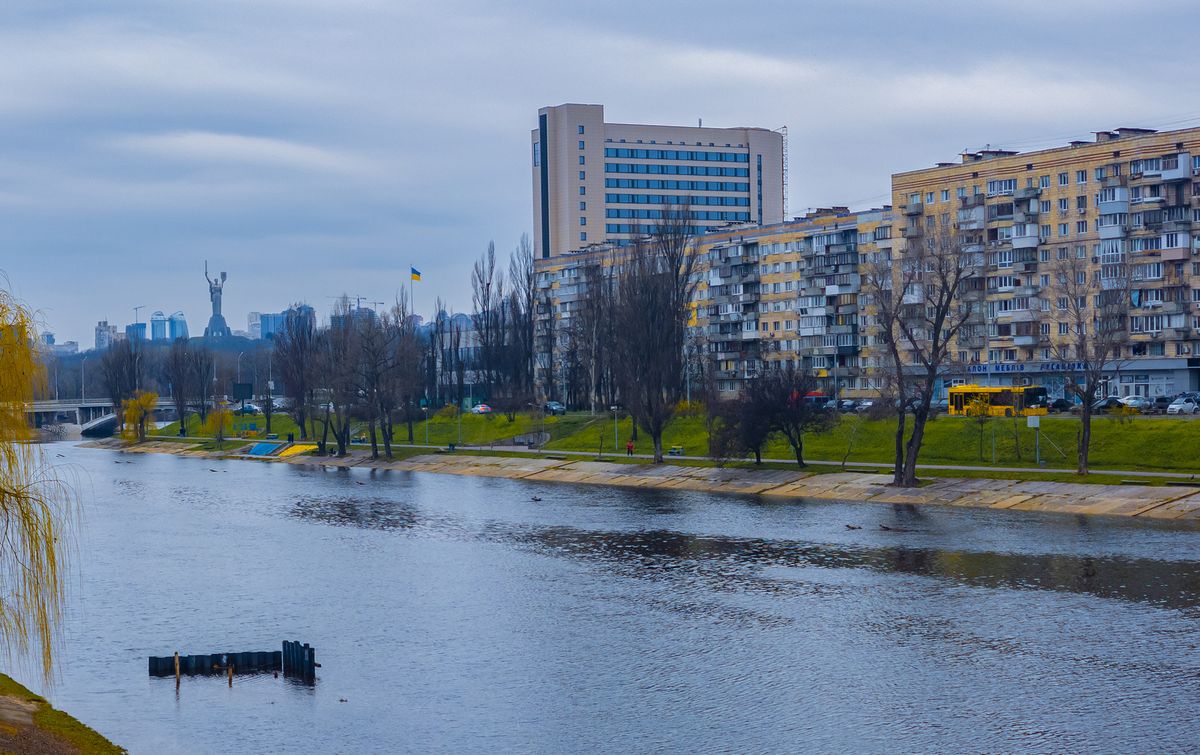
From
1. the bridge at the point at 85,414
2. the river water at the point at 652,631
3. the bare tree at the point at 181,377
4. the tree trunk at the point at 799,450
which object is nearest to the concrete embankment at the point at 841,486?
the tree trunk at the point at 799,450

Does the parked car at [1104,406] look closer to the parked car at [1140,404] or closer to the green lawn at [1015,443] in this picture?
the parked car at [1140,404]

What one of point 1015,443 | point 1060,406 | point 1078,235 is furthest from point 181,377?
point 1015,443

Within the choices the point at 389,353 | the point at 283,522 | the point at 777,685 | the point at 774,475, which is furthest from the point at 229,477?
the point at 777,685

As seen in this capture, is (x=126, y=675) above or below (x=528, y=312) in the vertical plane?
below

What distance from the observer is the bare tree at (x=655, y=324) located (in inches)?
3666

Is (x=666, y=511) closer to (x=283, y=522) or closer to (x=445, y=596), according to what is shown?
(x=283, y=522)

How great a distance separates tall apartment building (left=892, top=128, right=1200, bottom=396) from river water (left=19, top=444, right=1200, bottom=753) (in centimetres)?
4731

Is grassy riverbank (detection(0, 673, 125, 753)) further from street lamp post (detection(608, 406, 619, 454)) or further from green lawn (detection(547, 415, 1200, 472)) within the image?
street lamp post (detection(608, 406, 619, 454))

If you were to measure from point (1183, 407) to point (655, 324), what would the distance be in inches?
1418

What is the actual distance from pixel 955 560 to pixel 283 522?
34.3m

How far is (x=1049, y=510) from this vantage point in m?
63.7

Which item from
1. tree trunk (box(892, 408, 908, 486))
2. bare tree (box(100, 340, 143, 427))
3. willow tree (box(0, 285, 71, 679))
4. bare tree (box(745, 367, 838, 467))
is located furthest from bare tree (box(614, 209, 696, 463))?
bare tree (box(100, 340, 143, 427))

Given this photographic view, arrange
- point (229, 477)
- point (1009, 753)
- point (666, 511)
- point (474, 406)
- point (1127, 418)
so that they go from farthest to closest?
point (474, 406), point (229, 477), point (1127, 418), point (666, 511), point (1009, 753)

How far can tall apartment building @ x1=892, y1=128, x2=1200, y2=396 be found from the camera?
101688 mm
